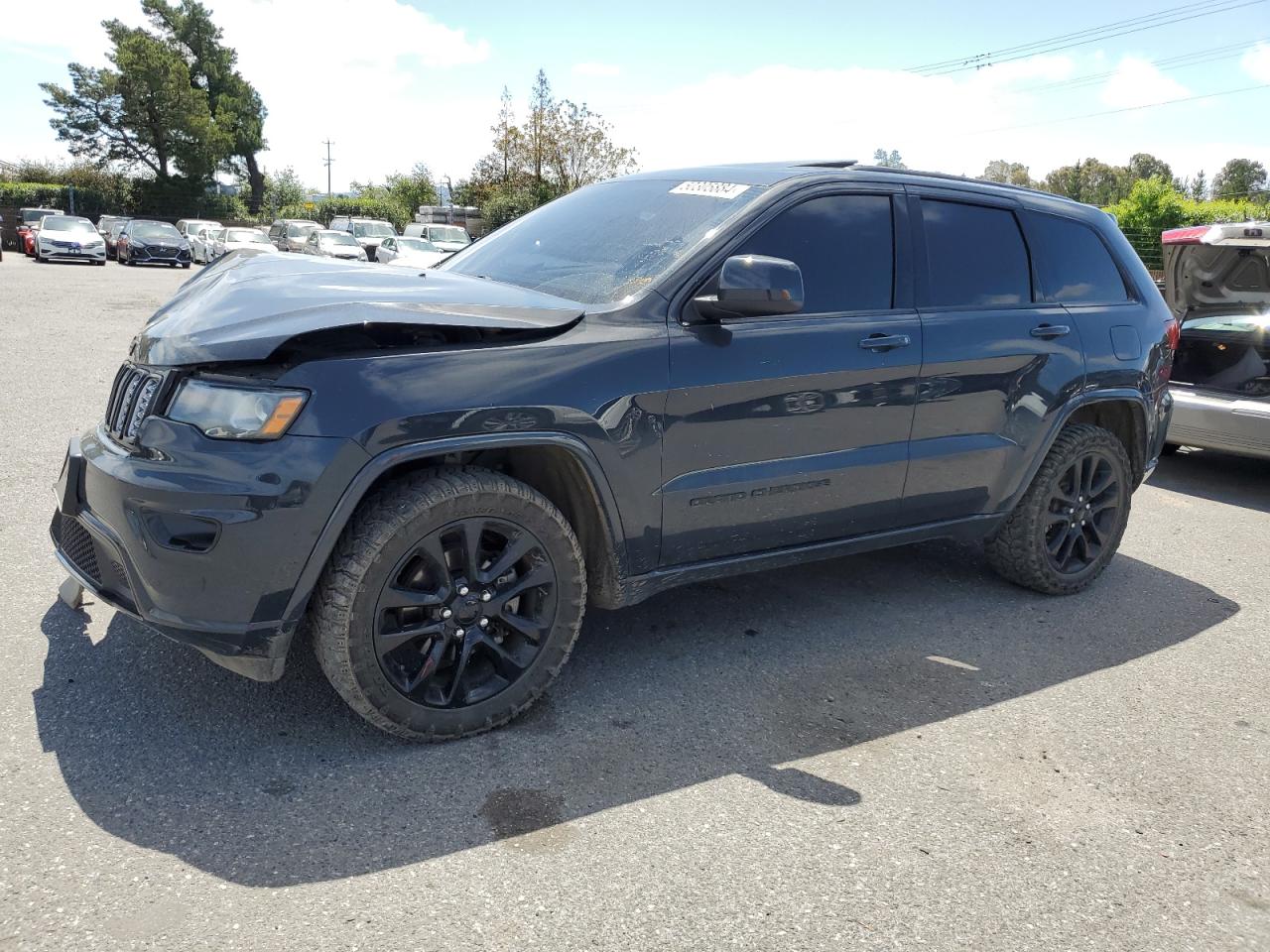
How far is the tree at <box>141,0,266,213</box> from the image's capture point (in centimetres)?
6150

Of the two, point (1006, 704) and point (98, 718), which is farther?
point (1006, 704)

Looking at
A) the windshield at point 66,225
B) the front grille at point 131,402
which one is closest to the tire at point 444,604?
the front grille at point 131,402

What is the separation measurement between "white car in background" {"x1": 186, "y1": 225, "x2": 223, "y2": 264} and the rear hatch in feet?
104

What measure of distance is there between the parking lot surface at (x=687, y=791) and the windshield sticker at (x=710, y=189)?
1743 millimetres

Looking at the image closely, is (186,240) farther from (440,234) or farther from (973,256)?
(973,256)

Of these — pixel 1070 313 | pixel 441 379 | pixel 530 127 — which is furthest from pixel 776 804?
pixel 530 127

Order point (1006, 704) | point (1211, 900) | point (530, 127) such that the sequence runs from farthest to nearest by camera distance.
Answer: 1. point (530, 127)
2. point (1006, 704)
3. point (1211, 900)

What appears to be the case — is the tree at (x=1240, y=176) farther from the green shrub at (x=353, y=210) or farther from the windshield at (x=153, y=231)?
the windshield at (x=153, y=231)

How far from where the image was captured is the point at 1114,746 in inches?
141

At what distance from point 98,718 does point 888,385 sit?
296cm

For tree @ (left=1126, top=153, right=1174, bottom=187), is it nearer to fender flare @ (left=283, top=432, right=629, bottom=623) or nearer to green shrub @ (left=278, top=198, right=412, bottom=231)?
green shrub @ (left=278, top=198, right=412, bottom=231)

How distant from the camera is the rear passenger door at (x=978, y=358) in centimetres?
421

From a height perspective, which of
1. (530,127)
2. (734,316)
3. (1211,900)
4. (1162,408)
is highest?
(530,127)

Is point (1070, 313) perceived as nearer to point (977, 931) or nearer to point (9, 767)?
point (977, 931)
